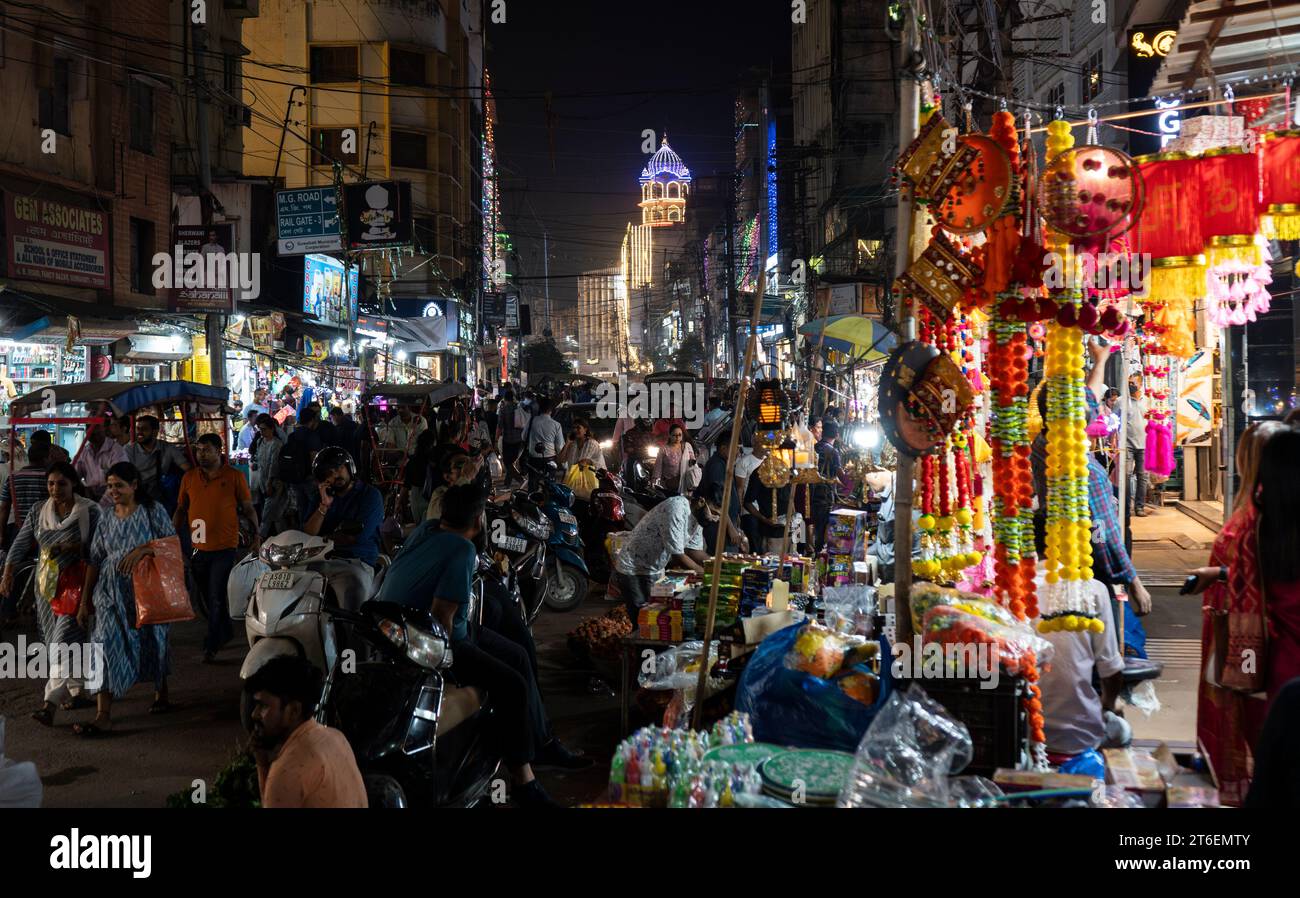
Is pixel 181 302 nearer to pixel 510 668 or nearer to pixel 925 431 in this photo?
pixel 510 668

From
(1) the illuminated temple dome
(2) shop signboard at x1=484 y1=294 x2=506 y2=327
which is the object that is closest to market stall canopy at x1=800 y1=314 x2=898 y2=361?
(2) shop signboard at x1=484 y1=294 x2=506 y2=327

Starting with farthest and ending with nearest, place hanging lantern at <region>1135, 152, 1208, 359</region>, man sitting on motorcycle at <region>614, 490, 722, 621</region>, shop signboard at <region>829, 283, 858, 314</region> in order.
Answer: shop signboard at <region>829, 283, 858, 314</region>, man sitting on motorcycle at <region>614, 490, 722, 621</region>, hanging lantern at <region>1135, 152, 1208, 359</region>

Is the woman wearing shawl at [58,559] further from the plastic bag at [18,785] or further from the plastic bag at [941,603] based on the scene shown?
the plastic bag at [941,603]

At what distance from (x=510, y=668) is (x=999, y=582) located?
2516 millimetres

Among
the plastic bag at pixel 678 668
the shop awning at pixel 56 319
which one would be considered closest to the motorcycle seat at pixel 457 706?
the plastic bag at pixel 678 668

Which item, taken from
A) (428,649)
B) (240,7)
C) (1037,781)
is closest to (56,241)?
(240,7)

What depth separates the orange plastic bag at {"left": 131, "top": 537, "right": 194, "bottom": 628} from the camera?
686 cm

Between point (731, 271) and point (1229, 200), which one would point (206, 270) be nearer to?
point (1229, 200)

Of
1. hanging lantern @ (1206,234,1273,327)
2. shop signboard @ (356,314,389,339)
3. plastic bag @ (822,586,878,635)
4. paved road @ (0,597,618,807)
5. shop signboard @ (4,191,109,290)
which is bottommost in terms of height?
paved road @ (0,597,618,807)

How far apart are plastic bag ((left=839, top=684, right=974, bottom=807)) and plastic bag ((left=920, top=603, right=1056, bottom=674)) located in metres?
0.53

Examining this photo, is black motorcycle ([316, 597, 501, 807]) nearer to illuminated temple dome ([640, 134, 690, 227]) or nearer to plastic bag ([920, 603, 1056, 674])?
plastic bag ([920, 603, 1056, 674])

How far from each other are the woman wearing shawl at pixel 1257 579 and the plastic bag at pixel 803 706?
1.43 metres

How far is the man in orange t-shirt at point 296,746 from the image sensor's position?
3.21 metres
